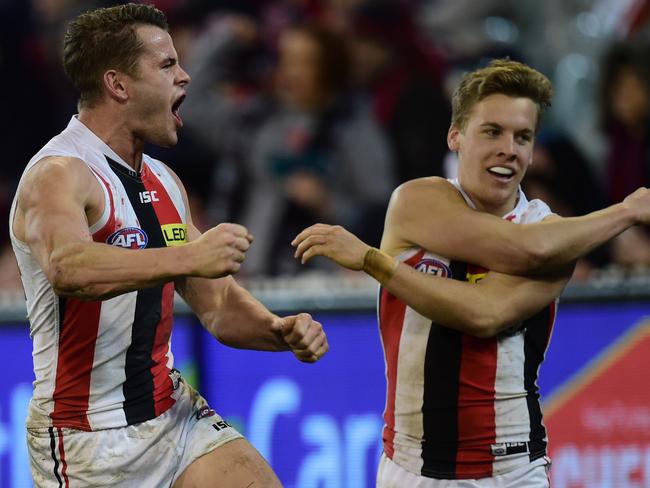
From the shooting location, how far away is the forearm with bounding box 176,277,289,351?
176 inches

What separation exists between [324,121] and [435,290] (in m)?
4.17

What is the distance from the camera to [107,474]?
4.16 meters

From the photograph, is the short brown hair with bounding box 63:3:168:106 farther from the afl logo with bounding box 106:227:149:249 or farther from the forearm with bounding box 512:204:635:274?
the forearm with bounding box 512:204:635:274

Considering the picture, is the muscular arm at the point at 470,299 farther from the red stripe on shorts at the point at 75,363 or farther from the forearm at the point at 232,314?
the red stripe on shorts at the point at 75,363

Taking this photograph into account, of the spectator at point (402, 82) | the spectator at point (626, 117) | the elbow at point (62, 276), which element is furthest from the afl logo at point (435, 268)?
the spectator at point (626, 117)

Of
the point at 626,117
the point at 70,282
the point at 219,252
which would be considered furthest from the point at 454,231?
the point at 626,117

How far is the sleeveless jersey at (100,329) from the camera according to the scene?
411cm

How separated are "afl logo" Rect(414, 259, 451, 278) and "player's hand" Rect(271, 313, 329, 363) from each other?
45 centimetres

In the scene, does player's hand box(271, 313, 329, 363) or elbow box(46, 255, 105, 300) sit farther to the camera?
player's hand box(271, 313, 329, 363)

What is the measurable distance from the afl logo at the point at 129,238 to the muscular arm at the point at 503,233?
36.7 inches

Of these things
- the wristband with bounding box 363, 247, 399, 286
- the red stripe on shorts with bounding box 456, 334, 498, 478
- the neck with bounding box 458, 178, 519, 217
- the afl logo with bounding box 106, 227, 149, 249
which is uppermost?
the neck with bounding box 458, 178, 519, 217

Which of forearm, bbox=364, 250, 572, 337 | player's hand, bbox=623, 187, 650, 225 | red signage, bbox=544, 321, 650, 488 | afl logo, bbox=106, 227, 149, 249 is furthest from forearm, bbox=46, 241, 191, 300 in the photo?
red signage, bbox=544, 321, 650, 488

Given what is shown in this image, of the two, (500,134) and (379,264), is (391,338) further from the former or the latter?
(500,134)

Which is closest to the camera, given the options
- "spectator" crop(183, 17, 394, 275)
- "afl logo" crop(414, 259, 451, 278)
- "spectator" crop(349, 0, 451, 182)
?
"afl logo" crop(414, 259, 451, 278)
